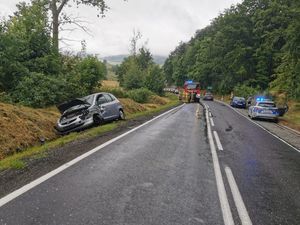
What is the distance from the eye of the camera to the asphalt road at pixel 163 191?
5142mm

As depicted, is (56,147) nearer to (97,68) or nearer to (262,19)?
(97,68)

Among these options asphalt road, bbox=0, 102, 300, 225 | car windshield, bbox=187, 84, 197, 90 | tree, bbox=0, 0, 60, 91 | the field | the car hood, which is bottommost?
the field

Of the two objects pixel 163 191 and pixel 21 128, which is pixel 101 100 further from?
pixel 163 191

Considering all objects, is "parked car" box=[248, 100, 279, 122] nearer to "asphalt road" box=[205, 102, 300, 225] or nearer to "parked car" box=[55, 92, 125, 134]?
"asphalt road" box=[205, 102, 300, 225]

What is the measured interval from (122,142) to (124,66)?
161ft

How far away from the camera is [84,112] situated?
15172 mm

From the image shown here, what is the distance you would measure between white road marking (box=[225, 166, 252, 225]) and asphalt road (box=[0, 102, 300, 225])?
1cm

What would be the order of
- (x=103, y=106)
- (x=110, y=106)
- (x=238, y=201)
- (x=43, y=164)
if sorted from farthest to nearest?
1. (x=110, y=106)
2. (x=103, y=106)
3. (x=43, y=164)
4. (x=238, y=201)

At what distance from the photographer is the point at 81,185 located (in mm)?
6488

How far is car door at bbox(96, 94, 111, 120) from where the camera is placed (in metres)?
16.5

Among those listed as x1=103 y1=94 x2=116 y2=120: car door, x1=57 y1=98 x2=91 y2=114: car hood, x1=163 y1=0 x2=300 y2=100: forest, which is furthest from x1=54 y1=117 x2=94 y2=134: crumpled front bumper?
x1=163 y1=0 x2=300 y2=100: forest

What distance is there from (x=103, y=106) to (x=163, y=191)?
34.9 feet

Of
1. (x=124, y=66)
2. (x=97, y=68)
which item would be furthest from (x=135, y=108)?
(x=124, y=66)

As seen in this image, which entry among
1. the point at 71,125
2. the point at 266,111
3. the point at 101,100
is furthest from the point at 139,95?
the point at 71,125
